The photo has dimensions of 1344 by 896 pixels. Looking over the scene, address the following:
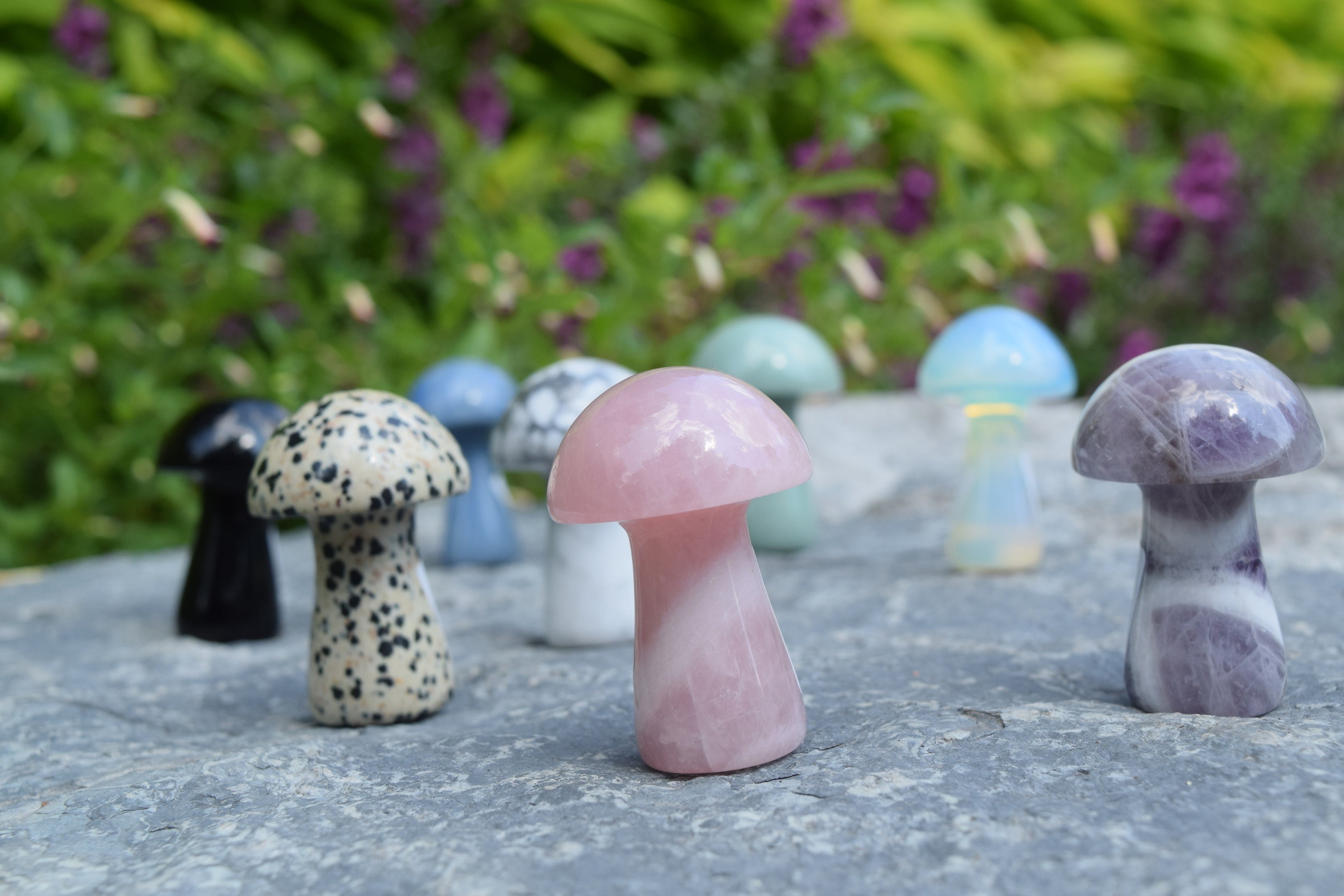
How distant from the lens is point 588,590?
2234mm

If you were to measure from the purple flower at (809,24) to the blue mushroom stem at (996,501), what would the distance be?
1.65 metres

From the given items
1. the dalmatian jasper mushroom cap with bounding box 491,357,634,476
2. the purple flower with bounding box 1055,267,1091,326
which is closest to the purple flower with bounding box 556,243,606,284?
the dalmatian jasper mushroom cap with bounding box 491,357,634,476

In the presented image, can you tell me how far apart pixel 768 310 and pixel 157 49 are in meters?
2.48

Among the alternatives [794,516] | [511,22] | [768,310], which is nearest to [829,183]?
[768,310]

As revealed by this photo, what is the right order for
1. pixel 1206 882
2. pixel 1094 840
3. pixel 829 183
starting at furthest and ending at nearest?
pixel 829 183 < pixel 1094 840 < pixel 1206 882

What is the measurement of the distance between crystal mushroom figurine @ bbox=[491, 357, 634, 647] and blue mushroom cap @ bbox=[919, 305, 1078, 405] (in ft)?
2.41

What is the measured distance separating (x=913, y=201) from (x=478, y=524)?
1969mm

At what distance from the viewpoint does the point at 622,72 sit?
4.61m

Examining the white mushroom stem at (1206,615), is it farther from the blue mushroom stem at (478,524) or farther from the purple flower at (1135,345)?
the purple flower at (1135,345)

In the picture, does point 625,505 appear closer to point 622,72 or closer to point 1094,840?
point 1094,840

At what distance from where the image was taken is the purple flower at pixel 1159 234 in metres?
3.99

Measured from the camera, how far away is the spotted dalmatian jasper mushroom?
167 centimetres

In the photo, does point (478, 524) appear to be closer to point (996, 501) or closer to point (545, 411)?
point (545, 411)

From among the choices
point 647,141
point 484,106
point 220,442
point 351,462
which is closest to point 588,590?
point 351,462
